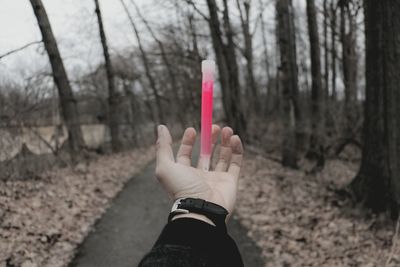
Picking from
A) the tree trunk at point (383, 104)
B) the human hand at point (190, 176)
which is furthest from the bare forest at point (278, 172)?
the human hand at point (190, 176)

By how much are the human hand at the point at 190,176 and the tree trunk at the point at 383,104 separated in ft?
15.4

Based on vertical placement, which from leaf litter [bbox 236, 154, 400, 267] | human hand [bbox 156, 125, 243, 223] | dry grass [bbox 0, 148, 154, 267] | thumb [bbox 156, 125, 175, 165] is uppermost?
thumb [bbox 156, 125, 175, 165]

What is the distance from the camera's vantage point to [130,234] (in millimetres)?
6383

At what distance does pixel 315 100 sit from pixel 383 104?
23.9ft

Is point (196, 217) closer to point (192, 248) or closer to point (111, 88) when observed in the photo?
point (192, 248)

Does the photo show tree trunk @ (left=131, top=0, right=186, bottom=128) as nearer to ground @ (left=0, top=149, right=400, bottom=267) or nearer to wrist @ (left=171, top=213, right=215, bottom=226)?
ground @ (left=0, top=149, right=400, bottom=267)

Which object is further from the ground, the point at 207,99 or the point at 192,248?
the point at 207,99

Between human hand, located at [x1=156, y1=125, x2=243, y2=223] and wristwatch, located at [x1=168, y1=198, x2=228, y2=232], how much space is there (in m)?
0.19

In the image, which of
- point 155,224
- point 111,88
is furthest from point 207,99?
point 111,88

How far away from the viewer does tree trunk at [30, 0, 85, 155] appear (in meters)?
10.9

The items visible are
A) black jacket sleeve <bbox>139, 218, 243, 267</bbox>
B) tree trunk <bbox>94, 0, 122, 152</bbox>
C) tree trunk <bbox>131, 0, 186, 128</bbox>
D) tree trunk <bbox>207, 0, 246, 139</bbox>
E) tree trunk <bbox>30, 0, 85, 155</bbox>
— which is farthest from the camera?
tree trunk <bbox>131, 0, 186, 128</bbox>

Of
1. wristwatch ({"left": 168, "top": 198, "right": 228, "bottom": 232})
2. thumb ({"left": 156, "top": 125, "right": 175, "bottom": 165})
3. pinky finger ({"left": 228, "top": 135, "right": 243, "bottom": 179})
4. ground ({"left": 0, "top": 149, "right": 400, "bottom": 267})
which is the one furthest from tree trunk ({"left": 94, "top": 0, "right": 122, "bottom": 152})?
wristwatch ({"left": 168, "top": 198, "right": 228, "bottom": 232})

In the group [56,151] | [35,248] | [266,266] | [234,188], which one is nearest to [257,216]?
[266,266]

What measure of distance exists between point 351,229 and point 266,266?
1773mm
